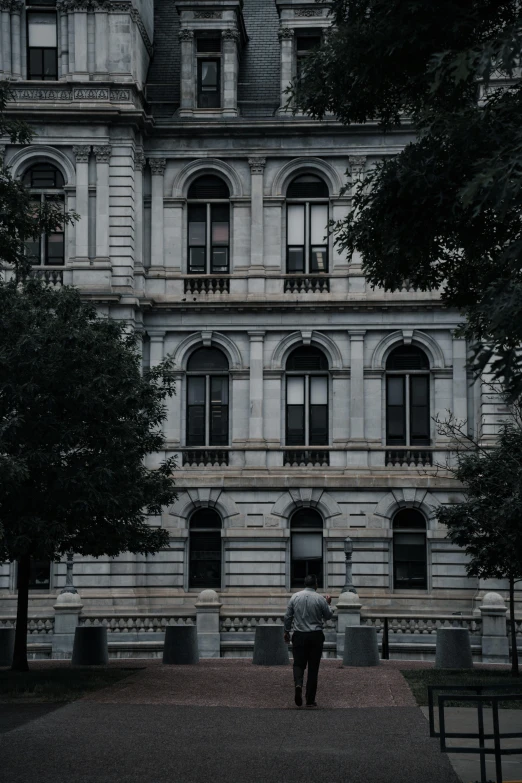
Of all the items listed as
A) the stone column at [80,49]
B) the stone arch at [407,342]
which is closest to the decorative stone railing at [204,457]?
the stone arch at [407,342]

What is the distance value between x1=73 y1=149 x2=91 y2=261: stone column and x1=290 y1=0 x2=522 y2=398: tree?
24.8 metres

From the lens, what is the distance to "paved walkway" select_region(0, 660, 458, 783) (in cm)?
1424

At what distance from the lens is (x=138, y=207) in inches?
1668

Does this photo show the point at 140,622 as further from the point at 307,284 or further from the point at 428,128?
the point at 428,128

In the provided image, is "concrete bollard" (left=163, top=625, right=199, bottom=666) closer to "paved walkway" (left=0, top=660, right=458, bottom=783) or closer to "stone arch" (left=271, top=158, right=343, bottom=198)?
"paved walkway" (left=0, top=660, right=458, bottom=783)

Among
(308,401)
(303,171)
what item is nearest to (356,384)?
(308,401)

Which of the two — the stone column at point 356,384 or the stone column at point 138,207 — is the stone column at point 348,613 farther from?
the stone column at point 138,207

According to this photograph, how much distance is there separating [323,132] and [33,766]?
30.2m

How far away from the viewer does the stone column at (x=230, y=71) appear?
43.1m

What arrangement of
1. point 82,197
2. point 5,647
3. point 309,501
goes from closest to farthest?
point 5,647
point 309,501
point 82,197

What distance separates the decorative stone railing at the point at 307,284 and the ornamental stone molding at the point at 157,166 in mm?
4999

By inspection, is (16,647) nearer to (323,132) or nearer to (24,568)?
(24,568)

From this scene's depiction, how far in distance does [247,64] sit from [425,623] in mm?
19393

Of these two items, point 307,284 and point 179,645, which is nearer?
point 179,645
